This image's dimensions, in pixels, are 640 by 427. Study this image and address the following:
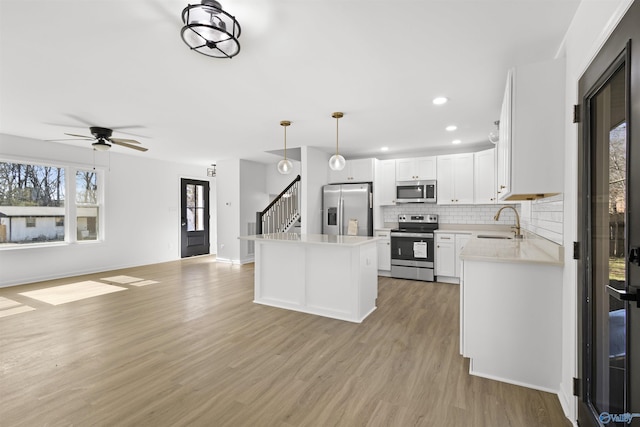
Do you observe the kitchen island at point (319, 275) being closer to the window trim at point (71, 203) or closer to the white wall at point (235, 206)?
the white wall at point (235, 206)

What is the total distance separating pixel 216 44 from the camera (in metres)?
2.09

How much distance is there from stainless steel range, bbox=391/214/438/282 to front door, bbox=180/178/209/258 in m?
5.43

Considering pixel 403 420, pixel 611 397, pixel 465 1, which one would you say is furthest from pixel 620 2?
pixel 403 420

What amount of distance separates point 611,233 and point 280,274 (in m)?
3.32

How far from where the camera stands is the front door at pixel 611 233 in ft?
3.48

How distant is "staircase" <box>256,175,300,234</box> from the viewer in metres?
6.97

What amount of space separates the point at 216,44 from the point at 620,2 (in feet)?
6.92

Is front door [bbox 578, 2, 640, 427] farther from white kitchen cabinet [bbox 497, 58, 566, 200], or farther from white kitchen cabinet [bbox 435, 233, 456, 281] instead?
white kitchen cabinet [bbox 435, 233, 456, 281]

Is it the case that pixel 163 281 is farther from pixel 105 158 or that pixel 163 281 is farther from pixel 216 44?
pixel 216 44

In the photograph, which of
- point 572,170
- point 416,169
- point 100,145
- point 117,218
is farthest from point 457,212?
point 117,218

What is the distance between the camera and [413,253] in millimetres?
5543

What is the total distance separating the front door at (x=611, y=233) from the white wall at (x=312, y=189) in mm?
4436

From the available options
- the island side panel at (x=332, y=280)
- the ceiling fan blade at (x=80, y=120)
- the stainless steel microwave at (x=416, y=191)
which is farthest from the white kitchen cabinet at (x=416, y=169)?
the ceiling fan blade at (x=80, y=120)

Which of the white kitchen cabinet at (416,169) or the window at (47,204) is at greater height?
the white kitchen cabinet at (416,169)
